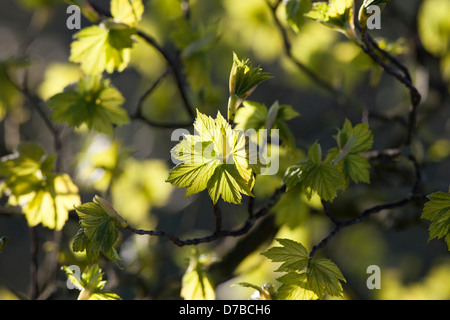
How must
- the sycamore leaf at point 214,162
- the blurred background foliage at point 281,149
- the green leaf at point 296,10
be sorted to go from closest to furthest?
the sycamore leaf at point 214,162 → the green leaf at point 296,10 → the blurred background foliage at point 281,149

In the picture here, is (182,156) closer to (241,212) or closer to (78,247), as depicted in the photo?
(78,247)

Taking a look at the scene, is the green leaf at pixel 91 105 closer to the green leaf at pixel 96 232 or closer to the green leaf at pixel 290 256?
the green leaf at pixel 96 232

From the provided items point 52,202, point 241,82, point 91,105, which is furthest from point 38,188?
point 241,82

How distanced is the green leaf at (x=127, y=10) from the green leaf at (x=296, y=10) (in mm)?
245

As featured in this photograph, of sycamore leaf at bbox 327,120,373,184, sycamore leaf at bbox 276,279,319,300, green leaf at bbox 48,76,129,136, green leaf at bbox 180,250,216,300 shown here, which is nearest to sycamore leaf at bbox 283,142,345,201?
sycamore leaf at bbox 327,120,373,184

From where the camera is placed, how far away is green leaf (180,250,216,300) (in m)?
0.73

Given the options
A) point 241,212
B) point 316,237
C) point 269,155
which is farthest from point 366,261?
point 269,155

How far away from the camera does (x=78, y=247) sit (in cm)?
58

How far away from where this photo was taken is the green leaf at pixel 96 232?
0.57 m

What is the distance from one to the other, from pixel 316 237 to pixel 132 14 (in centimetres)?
95

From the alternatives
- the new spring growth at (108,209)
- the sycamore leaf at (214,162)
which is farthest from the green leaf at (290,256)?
the new spring growth at (108,209)

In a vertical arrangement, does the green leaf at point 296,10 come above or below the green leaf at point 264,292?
above

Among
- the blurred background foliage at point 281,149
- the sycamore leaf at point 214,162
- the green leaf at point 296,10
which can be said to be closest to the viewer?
the sycamore leaf at point 214,162

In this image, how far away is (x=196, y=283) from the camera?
29.2 inches
